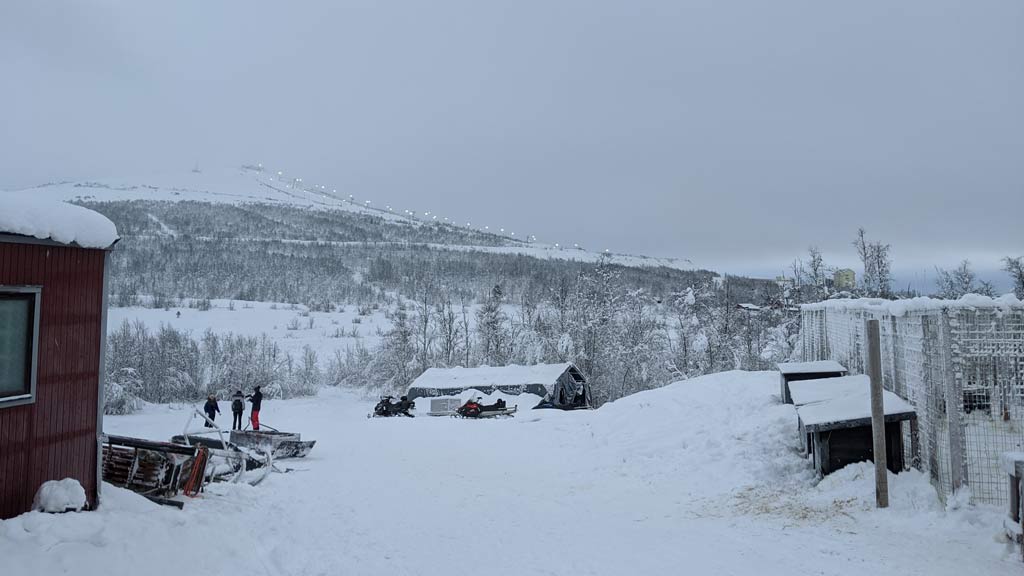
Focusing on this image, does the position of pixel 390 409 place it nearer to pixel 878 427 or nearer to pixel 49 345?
pixel 49 345

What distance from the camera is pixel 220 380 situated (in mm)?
50406

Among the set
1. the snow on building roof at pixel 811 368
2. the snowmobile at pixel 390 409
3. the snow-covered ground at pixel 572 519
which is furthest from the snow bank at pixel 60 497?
the snowmobile at pixel 390 409

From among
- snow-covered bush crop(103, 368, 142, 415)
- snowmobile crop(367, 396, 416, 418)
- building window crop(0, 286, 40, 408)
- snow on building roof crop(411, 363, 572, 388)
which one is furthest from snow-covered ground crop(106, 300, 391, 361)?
building window crop(0, 286, 40, 408)

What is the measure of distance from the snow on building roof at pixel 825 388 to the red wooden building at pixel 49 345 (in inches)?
395

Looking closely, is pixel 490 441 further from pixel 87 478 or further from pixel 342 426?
pixel 87 478

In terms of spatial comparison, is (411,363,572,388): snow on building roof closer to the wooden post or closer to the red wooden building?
the wooden post

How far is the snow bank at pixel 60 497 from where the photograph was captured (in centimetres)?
644

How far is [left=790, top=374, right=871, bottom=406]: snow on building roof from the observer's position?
1022 centimetres

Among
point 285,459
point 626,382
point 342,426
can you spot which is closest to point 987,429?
point 285,459

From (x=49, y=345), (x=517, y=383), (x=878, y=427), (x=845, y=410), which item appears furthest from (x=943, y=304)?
(x=517, y=383)

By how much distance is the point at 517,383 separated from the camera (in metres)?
33.4

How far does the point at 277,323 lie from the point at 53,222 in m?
75.8

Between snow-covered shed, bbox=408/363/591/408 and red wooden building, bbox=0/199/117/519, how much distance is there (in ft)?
85.6

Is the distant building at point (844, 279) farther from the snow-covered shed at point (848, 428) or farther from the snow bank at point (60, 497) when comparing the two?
the snow bank at point (60, 497)
